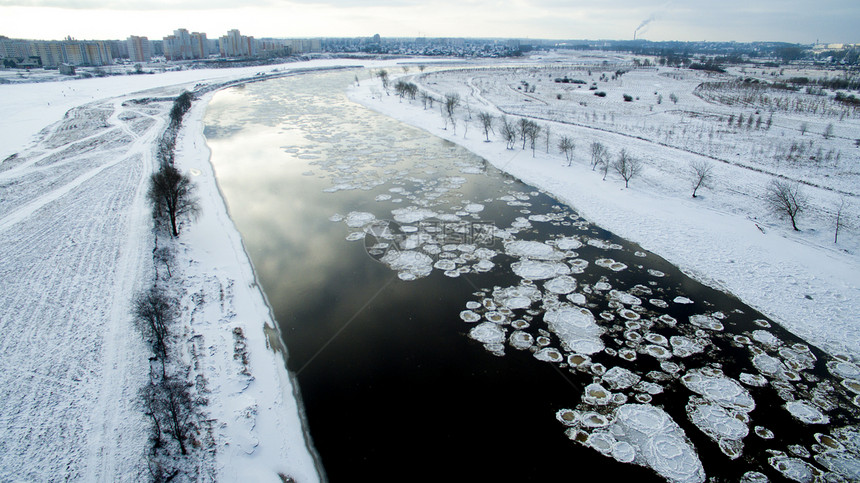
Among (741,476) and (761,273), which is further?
(761,273)

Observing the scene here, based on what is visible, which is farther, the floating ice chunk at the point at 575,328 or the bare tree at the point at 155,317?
the floating ice chunk at the point at 575,328

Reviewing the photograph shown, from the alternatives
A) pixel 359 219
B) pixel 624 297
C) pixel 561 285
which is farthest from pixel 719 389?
pixel 359 219

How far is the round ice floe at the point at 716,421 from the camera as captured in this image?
9516 mm

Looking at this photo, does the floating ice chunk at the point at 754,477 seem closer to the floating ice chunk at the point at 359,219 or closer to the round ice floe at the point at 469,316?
the round ice floe at the point at 469,316

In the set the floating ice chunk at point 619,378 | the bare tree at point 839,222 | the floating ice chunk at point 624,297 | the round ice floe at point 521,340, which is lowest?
the floating ice chunk at point 619,378

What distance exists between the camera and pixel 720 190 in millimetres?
22875

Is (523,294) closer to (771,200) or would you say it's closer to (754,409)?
(754,409)

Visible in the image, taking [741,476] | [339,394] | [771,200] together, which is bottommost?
[741,476]

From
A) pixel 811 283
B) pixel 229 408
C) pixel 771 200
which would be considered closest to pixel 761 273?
pixel 811 283

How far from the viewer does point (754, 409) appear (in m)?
10.1

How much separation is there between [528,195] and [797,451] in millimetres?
16678

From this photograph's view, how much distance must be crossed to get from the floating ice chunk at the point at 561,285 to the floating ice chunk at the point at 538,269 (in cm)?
30

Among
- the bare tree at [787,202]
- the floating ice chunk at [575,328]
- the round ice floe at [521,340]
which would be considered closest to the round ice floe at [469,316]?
the round ice floe at [521,340]

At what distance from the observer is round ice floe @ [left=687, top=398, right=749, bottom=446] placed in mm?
9516
